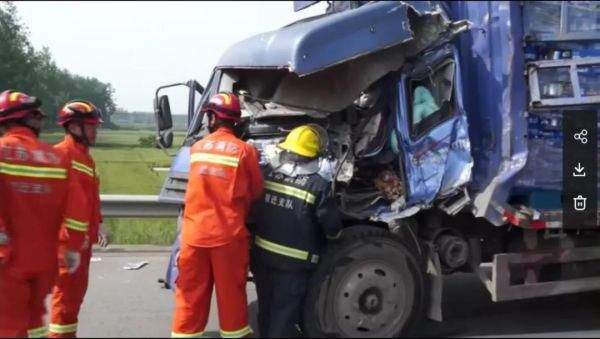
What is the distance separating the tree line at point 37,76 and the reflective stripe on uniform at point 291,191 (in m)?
2.97

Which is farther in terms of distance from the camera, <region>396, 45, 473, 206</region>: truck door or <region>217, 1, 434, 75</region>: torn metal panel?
<region>396, 45, 473, 206</region>: truck door

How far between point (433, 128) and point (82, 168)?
2.58 metres

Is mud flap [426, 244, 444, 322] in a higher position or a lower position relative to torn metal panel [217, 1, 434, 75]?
lower

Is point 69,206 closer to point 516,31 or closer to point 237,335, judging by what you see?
point 237,335

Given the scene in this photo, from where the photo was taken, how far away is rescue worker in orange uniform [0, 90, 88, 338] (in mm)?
3900

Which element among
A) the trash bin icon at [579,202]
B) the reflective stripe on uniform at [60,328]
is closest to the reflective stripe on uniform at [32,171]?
the reflective stripe on uniform at [60,328]

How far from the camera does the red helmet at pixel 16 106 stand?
13.3 feet

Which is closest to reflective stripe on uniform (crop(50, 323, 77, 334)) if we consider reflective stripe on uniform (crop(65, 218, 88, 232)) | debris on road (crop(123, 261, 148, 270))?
reflective stripe on uniform (crop(65, 218, 88, 232))

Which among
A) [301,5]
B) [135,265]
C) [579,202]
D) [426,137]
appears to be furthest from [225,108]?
[135,265]

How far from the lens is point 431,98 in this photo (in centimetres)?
511

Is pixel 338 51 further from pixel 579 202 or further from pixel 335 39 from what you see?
pixel 579 202

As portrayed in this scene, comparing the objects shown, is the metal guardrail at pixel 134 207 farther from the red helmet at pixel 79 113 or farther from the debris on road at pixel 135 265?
the red helmet at pixel 79 113

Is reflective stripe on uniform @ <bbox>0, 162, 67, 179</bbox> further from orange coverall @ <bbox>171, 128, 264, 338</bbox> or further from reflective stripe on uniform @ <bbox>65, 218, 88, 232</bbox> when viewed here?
orange coverall @ <bbox>171, 128, 264, 338</bbox>

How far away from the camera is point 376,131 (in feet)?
16.5
